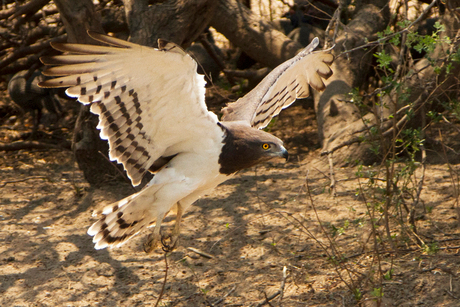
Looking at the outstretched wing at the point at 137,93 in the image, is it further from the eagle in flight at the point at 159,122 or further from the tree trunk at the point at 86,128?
the tree trunk at the point at 86,128

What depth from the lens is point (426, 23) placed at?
739 cm

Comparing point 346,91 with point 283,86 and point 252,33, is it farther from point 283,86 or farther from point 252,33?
point 283,86

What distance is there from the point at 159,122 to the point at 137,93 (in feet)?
0.96

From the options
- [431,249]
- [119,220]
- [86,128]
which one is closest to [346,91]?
[431,249]

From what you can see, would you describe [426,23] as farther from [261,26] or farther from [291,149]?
[291,149]

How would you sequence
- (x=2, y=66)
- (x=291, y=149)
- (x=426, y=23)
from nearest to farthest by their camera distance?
1. (x=291, y=149)
2. (x=2, y=66)
3. (x=426, y=23)

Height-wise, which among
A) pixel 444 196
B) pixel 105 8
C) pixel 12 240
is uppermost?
pixel 105 8

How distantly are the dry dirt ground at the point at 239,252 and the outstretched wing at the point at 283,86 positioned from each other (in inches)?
28.4

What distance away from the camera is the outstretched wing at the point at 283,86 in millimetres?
4008

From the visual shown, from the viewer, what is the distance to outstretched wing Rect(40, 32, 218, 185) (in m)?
2.92

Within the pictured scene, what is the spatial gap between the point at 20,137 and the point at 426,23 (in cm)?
578

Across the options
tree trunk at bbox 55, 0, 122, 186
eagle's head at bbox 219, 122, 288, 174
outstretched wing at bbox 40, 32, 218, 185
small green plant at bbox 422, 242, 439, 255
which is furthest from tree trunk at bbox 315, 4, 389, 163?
outstretched wing at bbox 40, 32, 218, 185

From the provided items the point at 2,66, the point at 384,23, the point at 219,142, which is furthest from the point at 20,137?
the point at 384,23

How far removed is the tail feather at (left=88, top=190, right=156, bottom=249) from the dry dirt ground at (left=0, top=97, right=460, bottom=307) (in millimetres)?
579
